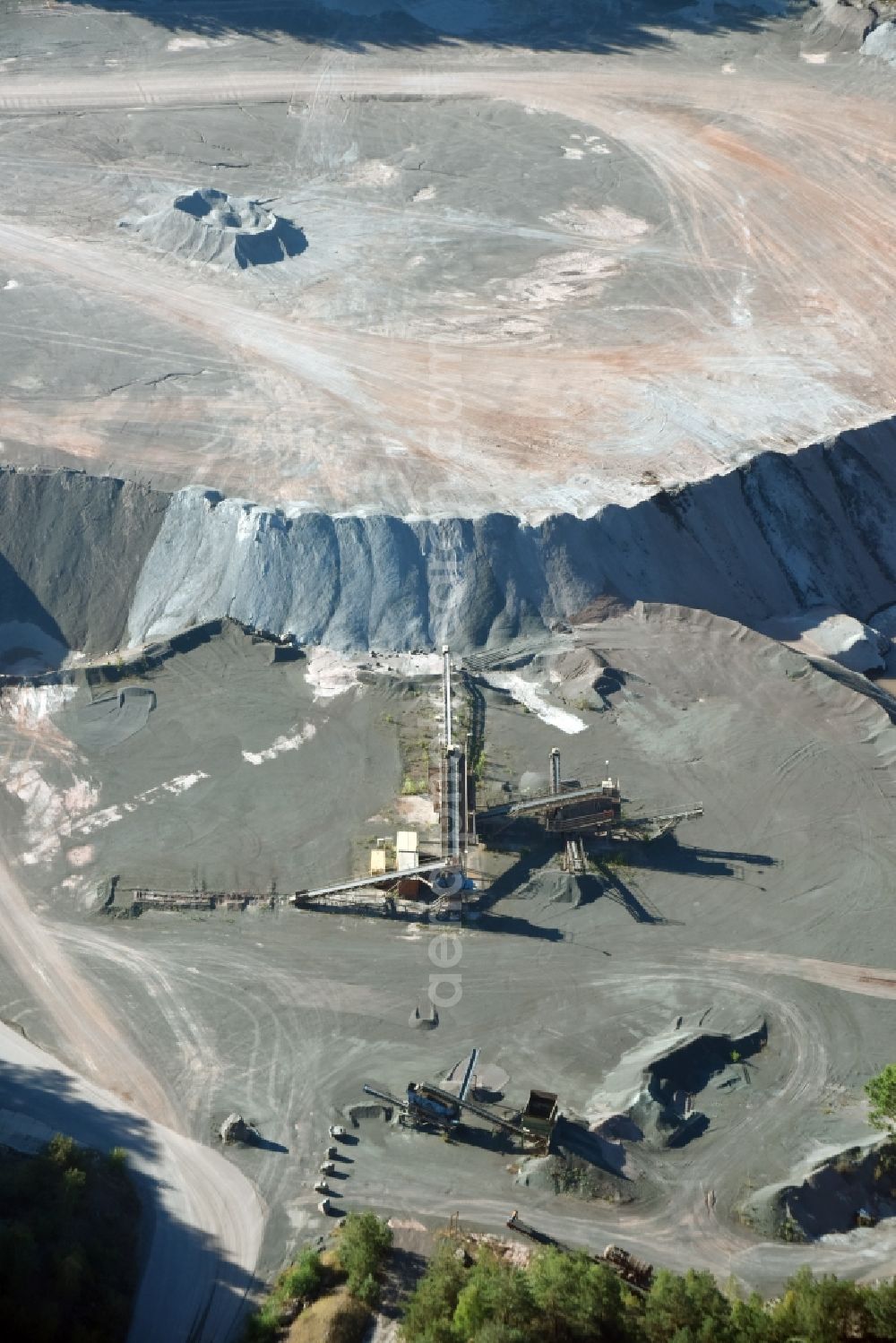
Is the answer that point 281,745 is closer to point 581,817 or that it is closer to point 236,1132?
point 581,817

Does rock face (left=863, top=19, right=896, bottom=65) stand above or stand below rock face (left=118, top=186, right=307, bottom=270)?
above

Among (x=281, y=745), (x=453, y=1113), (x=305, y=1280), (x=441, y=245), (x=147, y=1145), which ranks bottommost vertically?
(x=147, y=1145)

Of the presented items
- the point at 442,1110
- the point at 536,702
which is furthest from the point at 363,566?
the point at 442,1110

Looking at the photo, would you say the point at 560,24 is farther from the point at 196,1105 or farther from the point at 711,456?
the point at 196,1105

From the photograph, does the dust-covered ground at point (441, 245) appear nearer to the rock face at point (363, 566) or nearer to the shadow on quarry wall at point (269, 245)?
the shadow on quarry wall at point (269, 245)

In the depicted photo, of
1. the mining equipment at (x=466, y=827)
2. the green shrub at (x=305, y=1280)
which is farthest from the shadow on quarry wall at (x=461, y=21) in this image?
the green shrub at (x=305, y=1280)

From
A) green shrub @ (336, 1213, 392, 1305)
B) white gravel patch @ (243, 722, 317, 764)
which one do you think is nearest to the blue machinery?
green shrub @ (336, 1213, 392, 1305)

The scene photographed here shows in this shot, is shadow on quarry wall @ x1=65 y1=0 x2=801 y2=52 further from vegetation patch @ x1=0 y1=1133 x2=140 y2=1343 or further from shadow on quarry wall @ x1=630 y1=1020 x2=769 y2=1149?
vegetation patch @ x1=0 y1=1133 x2=140 y2=1343
